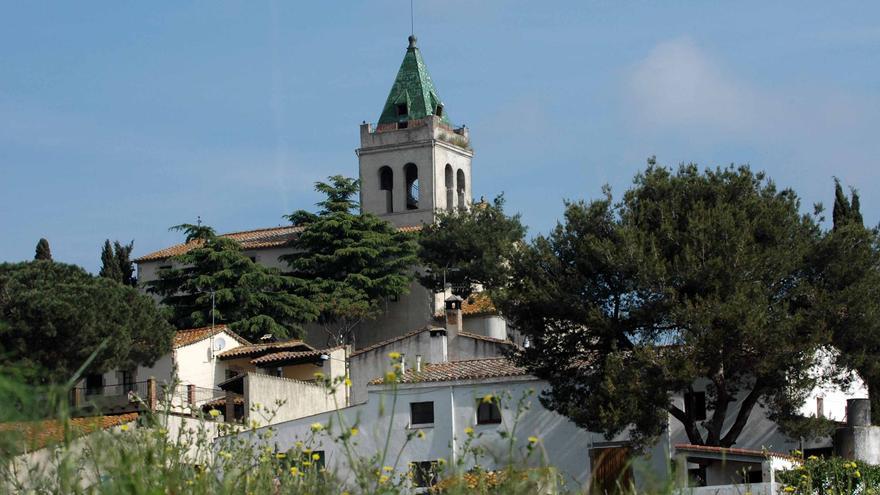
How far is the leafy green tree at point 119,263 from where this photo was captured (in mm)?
75000

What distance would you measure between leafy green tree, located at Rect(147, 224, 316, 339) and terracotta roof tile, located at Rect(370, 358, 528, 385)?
22392 mm

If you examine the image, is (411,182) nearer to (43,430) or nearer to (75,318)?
(75,318)

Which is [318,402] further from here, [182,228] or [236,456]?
[236,456]

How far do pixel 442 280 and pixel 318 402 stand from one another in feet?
61.1

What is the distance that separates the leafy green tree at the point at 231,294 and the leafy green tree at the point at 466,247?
552 cm

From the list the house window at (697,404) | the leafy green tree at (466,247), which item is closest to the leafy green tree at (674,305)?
the house window at (697,404)

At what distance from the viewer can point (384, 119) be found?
8025 centimetres

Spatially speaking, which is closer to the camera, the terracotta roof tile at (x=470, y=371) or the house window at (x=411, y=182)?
the terracotta roof tile at (x=470, y=371)

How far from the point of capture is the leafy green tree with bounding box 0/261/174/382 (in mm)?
44219

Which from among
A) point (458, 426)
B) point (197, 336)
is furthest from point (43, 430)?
point (197, 336)

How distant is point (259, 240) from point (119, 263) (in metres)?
8.85

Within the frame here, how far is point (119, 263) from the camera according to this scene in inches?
3056

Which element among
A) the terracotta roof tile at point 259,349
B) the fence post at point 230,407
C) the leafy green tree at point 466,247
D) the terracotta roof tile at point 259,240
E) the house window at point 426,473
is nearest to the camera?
the house window at point 426,473

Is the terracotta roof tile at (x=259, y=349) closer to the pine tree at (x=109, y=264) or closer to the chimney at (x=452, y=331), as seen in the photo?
the chimney at (x=452, y=331)
